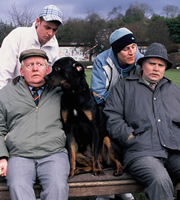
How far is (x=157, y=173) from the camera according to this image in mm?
2883

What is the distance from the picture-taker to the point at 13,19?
37.6 meters

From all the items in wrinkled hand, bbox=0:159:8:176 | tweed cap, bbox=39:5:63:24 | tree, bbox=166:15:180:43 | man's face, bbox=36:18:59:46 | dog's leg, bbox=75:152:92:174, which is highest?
tree, bbox=166:15:180:43

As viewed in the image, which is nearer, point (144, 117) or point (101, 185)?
point (101, 185)

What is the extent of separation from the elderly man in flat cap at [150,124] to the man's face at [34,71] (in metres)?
0.95

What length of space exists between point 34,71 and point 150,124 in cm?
157

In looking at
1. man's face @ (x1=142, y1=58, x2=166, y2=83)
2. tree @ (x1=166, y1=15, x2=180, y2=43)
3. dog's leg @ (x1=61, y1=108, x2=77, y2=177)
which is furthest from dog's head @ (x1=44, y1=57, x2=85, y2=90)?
tree @ (x1=166, y1=15, x2=180, y2=43)

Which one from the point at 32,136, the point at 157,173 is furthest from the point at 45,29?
the point at 157,173

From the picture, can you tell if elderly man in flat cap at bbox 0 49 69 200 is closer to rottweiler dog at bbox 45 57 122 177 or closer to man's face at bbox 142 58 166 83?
rottweiler dog at bbox 45 57 122 177

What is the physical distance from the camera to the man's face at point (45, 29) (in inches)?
163

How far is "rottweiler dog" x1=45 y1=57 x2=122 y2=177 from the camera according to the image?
3518mm

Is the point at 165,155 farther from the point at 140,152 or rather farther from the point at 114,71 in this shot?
the point at 114,71

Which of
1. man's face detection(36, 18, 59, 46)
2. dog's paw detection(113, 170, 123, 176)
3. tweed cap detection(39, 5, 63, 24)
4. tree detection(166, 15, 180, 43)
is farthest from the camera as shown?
tree detection(166, 15, 180, 43)

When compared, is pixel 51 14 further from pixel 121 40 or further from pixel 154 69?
pixel 154 69

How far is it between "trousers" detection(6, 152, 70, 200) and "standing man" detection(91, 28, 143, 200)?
1296mm
